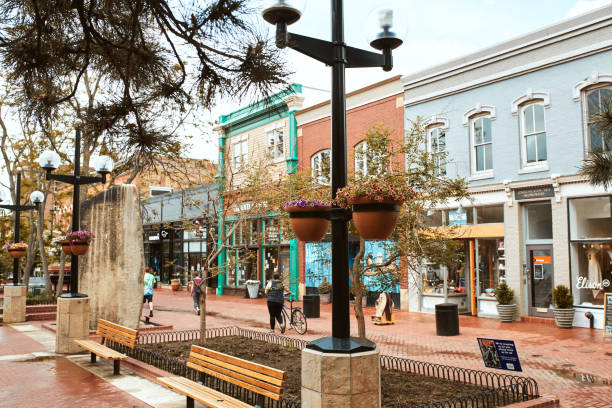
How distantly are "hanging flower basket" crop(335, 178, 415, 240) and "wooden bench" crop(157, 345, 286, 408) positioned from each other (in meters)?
2.32

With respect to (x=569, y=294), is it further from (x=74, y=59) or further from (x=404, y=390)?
(x=74, y=59)

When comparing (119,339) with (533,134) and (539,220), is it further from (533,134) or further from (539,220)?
(533,134)

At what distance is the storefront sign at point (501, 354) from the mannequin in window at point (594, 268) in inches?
343

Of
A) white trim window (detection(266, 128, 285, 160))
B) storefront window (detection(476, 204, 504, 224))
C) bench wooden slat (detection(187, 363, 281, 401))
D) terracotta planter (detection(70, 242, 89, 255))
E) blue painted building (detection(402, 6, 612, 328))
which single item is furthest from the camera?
white trim window (detection(266, 128, 285, 160))

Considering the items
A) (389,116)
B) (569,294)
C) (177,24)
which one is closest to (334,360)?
(177,24)

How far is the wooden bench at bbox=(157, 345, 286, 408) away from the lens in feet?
19.6

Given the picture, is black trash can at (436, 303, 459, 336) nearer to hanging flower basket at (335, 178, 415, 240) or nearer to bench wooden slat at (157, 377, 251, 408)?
bench wooden slat at (157, 377, 251, 408)

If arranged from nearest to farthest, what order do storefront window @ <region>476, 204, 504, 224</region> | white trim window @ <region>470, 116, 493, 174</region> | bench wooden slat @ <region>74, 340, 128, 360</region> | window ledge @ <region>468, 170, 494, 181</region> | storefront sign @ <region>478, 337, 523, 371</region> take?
storefront sign @ <region>478, 337, 523, 371</region>
bench wooden slat @ <region>74, 340, 128, 360</region>
storefront window @ <region>476, 204, 504, 224</region>
window ledge @ <region>468, 170, 494, 181</region>
white trim window @ <region>470, 116, 493, 174</region>

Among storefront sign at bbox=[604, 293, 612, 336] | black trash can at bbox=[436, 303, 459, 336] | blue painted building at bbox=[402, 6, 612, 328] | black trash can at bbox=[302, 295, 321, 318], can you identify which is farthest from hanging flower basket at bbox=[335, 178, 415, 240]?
black trash can at bbox=[302, 295, 321, 318]

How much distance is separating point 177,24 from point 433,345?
1005 centimetres

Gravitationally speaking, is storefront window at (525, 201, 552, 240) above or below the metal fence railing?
above

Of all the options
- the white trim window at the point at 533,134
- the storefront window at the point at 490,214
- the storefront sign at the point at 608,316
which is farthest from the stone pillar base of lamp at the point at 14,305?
the storefront sign at the point at 608,316

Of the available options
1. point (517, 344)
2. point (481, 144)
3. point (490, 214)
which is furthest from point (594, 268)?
point (481, 144)

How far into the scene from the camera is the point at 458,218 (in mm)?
18703
